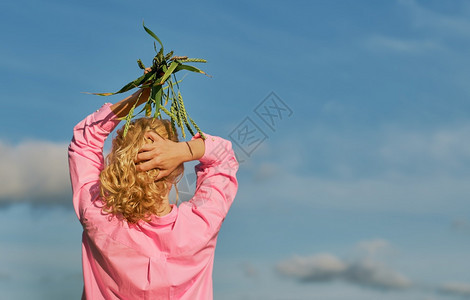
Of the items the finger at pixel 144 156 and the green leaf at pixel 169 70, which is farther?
the green leaf at pixel 169 70

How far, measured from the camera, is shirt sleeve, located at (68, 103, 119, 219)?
12.6 ft

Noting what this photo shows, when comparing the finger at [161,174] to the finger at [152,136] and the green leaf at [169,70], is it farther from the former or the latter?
the green leaf at [169,70]

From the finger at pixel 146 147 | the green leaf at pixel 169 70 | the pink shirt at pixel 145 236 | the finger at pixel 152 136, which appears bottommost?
the pink shirt at pixel 145 236

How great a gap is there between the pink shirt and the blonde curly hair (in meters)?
0.11

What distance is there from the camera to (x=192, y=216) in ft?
12.6

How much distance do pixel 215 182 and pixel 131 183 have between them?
2.22 feet

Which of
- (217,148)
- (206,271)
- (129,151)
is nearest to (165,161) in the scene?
(129,151)

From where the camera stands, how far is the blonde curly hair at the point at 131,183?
3.53m

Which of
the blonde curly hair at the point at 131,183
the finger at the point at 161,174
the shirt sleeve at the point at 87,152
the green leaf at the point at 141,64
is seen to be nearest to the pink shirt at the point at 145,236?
the shirt sleeve at the point at 87,152

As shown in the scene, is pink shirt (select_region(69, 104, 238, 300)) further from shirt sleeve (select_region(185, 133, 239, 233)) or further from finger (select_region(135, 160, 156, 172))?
finger (select_region(135, 160, 156, 172))

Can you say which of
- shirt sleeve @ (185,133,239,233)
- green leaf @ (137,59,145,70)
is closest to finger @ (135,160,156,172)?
shirt sleeve @ (185,133,239,233)

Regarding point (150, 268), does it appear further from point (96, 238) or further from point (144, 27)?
point (144, 27)

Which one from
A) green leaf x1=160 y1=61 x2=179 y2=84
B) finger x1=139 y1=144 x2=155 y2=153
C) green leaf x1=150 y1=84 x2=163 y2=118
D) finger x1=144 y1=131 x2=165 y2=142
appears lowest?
finger x1=139 y1=144 x2=155 y2=153

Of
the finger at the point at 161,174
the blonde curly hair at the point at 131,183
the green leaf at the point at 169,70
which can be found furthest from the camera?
the green leaf at the point at 169,70
